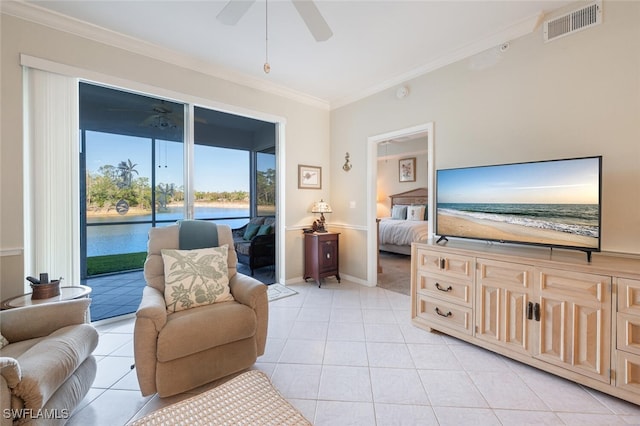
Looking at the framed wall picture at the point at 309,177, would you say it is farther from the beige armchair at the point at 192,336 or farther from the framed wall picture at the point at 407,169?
the framed wall picture at the point at 407,169

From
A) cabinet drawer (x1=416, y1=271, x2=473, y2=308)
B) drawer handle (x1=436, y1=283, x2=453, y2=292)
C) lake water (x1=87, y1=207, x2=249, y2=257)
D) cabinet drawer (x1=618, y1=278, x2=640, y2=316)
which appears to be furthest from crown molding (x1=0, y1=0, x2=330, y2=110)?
cabinet drawer (x1=618, y1=278, x2=640, y2=316)

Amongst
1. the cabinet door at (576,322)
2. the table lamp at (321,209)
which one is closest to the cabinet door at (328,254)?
the table lamp at (321,209)

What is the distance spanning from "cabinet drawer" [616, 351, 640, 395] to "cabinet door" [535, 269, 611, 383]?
0.05 metres

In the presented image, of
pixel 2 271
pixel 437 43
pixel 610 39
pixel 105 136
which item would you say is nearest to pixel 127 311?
pixel 2 271

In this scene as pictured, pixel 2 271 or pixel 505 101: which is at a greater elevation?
pixel 505 101

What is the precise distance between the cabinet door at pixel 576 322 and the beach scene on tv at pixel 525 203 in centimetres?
33

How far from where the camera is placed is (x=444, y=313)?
2.49 m

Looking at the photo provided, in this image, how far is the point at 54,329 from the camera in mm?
1623

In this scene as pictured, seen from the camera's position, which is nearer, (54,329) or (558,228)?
(54,329)

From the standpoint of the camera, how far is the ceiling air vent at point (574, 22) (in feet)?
6.97

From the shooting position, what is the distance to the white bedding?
545 cm

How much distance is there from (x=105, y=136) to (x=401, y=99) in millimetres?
3456

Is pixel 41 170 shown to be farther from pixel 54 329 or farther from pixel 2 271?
pixel 54 329

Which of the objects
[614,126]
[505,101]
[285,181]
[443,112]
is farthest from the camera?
[285,181]
